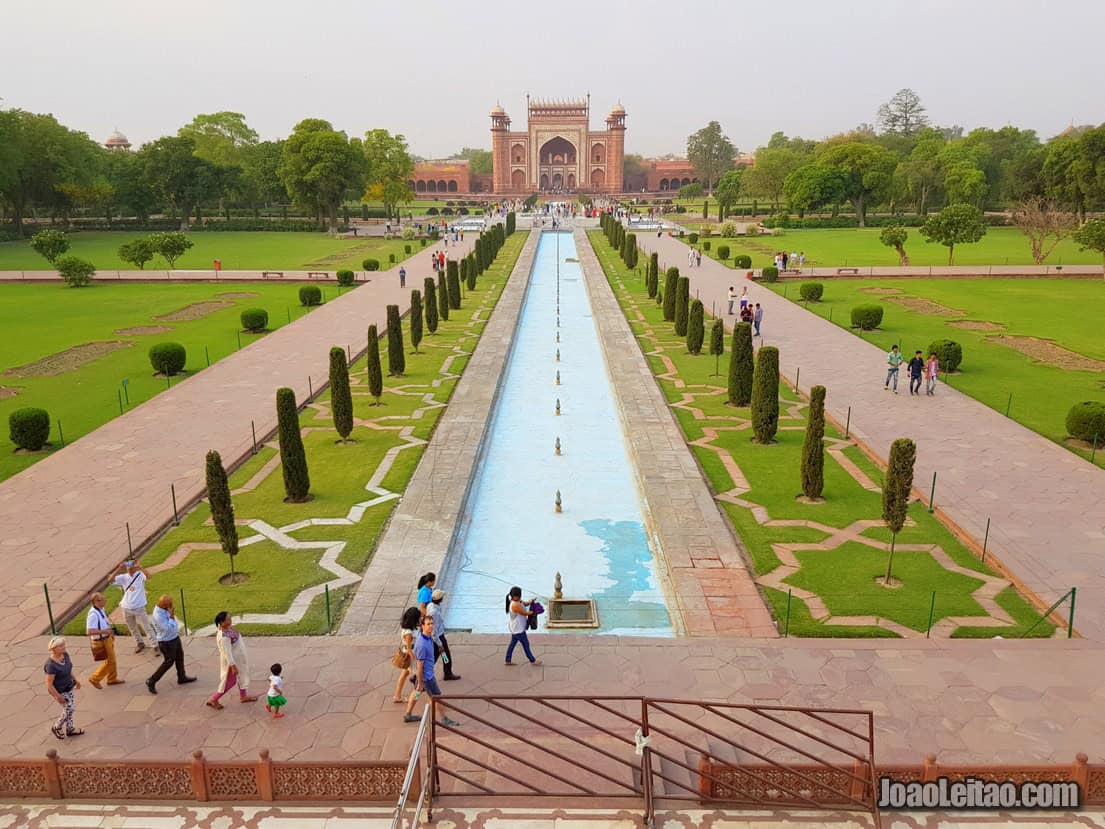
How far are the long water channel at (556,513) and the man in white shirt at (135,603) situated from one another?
3238mm

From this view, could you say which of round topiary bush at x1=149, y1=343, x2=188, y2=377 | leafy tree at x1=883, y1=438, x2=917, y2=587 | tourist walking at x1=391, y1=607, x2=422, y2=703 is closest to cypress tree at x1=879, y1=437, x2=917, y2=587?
leafy tree at x1=883, y1=438, x2=917, y2=587

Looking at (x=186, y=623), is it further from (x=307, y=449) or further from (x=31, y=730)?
(x=307, y=449)

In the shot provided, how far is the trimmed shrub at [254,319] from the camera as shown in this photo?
2544 centimetres

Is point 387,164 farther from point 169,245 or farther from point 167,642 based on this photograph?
point 167,642

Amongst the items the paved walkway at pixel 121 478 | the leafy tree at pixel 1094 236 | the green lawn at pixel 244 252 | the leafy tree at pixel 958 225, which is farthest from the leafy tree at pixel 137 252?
the leafy tree at pixel 1094 236

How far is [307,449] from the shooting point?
1491cm

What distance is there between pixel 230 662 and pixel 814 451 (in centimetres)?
850

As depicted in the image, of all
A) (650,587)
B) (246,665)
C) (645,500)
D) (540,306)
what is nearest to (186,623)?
(246,665)

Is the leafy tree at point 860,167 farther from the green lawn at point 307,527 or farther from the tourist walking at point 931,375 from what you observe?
the green lawn at point 307,527

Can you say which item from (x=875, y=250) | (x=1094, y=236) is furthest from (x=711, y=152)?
(x=1094, y=236)

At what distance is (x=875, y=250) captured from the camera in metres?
47.9

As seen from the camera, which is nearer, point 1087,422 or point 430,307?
point 1087,422

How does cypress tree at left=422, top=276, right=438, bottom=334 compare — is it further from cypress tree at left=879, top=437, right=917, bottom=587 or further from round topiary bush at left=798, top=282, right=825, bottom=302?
cypress tree at left=879, top=437, right=917, bottom=587

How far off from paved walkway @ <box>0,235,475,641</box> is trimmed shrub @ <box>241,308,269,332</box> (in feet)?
10.2
